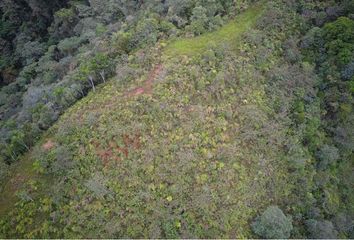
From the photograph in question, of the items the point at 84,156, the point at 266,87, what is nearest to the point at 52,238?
the point at 84,156

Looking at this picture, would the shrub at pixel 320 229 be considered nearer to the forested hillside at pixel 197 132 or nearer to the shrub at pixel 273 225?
the forested hillside at pixel 197 132

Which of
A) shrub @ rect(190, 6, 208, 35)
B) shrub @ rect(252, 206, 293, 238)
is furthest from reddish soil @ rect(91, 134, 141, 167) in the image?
shrub @ rect(190, 6, 208, 35)

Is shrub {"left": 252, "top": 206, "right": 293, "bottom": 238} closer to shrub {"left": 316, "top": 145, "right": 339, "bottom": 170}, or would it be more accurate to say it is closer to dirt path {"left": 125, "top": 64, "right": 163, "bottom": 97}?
shrub {"left": 316, "top": 145, "right": 339, "bottom": 170}

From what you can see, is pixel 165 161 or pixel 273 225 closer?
pixel 273 225

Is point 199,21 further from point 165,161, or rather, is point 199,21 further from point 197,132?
point 165,161

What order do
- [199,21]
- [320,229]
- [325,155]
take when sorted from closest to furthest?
1. [320,229]
2. [325,155]
3. [199,21]

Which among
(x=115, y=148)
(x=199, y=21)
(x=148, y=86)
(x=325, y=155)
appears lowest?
(x=325, y=155)

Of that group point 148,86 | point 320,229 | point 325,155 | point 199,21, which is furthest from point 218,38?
point 320,229
